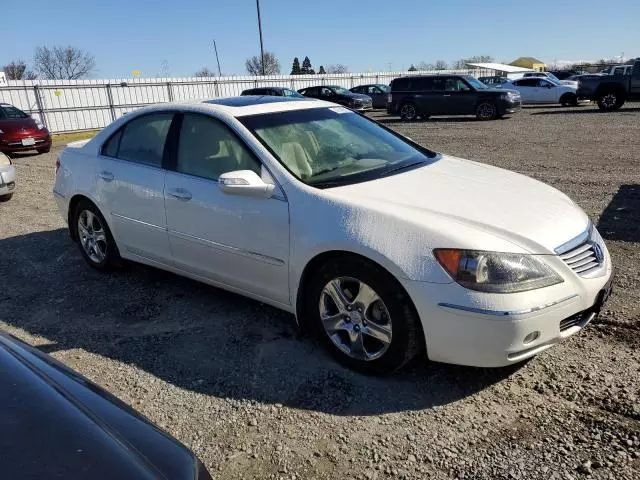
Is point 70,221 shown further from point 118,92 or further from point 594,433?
point 118,92

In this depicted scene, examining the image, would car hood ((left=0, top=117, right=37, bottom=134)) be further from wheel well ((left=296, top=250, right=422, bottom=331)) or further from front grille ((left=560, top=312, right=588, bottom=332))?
front grille ((left=560, top=312, right=588, bottom=332))

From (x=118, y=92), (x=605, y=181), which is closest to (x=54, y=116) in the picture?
(x=118, y=92)

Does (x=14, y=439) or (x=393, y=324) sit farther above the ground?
(x=14, y=439)

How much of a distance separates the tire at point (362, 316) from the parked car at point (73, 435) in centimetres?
149

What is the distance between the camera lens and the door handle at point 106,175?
4.70 m

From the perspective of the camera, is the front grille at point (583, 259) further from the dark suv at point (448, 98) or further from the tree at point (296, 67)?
the tree at point (296, 67)

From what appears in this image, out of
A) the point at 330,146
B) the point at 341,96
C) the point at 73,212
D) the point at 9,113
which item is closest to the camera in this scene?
the point at 330,146

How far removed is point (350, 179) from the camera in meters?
3.58

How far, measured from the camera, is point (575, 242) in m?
3.08

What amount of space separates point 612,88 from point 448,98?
602 centimetres

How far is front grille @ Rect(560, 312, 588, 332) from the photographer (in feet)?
9.61

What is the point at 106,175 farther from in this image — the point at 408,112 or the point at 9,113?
the point at 408,112

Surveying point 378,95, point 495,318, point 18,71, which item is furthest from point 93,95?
point 18,71

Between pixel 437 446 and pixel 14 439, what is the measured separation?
1840mm
